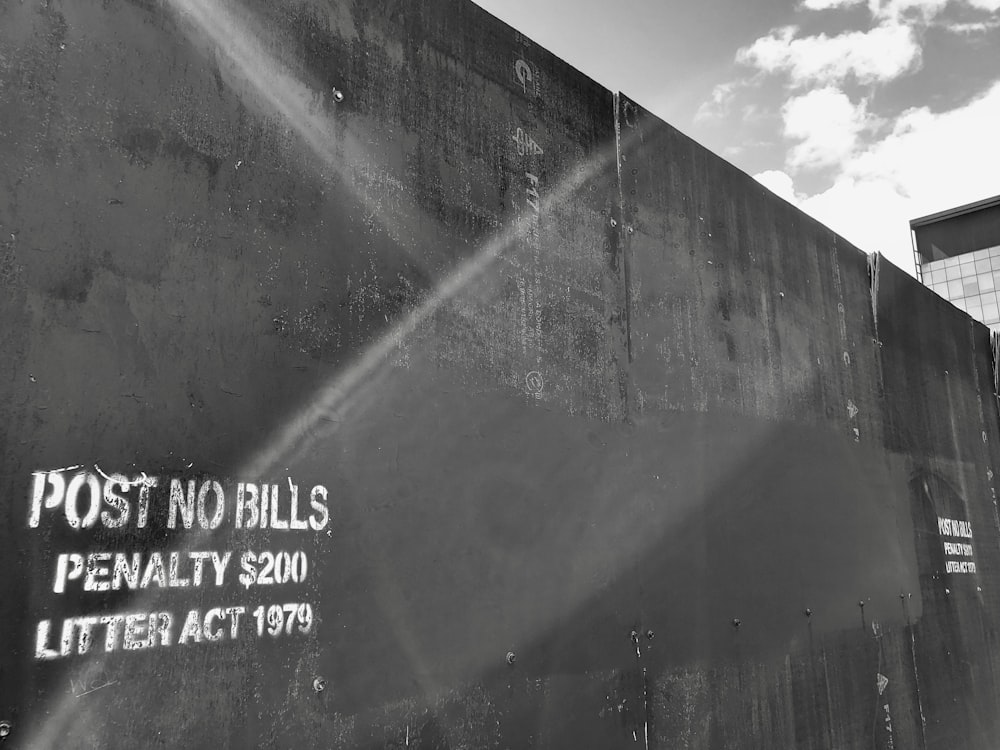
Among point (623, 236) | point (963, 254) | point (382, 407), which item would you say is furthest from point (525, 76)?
point (963, 254)

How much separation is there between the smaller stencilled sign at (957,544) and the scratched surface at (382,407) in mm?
2017

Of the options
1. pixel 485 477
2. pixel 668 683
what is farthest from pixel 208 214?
pixel 668 683

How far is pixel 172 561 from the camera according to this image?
1914 mm

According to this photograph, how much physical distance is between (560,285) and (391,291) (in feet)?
2.84

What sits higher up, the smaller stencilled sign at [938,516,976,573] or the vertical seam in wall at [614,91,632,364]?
the vertical seam in wall at [614,91,632,364]

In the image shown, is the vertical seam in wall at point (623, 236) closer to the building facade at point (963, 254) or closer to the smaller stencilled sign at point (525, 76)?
the smaller stencilled sign at point (525, 76)

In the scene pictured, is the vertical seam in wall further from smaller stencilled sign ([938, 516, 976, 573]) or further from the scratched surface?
smaller stencilled sign ([938, 516, 976, 573])

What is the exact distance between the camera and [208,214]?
7.05ft

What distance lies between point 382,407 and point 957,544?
5625 millimetres

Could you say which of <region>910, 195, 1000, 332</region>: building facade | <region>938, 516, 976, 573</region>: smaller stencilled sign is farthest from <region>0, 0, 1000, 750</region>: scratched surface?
<region>910, 195, 1000, 332</region>: building facade

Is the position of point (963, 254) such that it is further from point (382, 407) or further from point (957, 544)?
point (382, 407)

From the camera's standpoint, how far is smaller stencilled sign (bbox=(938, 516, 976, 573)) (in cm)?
605

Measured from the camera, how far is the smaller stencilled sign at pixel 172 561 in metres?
1.75

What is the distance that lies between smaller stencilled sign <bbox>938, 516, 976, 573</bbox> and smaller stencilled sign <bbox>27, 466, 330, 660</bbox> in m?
5.49
